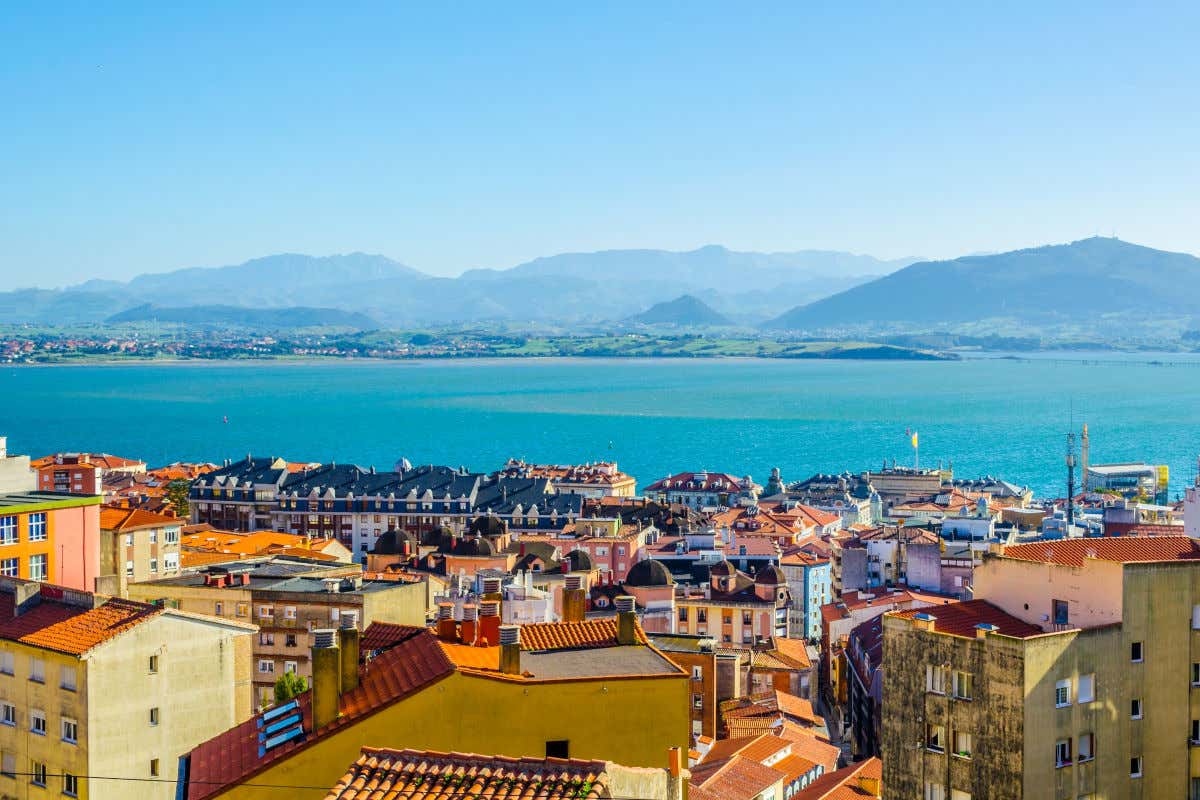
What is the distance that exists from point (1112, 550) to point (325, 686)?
12258 millimetres

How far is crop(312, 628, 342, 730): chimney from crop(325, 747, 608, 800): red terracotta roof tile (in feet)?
12.5

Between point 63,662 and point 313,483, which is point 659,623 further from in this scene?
point 313,483

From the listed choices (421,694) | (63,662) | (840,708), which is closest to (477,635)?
(421,694)

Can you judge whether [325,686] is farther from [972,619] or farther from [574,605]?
[972,619]

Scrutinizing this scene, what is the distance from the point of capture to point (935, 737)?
1930 centimetres

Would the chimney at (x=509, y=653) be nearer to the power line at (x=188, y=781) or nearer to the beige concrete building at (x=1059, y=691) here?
the power line at (x=188, y=781)

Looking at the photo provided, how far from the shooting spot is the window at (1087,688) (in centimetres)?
1870

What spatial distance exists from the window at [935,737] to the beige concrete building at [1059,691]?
2cm

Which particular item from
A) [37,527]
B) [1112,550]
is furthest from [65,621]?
[1112,550]

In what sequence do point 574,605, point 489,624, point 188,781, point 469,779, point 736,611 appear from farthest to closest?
point 736,611 → point 574,605 → point 489,624 → point 188,781 → point 469,779

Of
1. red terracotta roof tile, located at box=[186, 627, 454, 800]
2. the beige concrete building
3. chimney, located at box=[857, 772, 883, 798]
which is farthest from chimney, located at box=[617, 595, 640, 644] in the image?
chimney, located at box=[857, 772, 883, 798]

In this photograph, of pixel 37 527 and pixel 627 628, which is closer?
pixel 627 628

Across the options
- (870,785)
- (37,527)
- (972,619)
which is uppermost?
(37,527)

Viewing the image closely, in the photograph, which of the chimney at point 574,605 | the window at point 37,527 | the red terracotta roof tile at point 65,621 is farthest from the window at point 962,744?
the window at point 37,527
